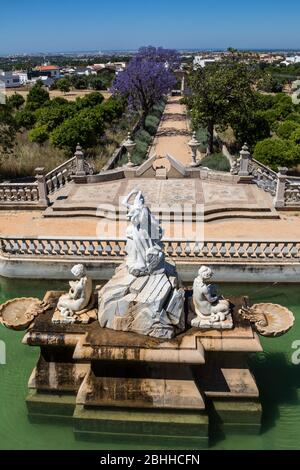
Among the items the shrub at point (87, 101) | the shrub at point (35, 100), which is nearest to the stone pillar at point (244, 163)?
the shrub at point (87, 101)

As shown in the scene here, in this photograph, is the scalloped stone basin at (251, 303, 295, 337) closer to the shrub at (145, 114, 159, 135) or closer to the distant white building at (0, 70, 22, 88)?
the shrub at (145, 114, 159, 135)

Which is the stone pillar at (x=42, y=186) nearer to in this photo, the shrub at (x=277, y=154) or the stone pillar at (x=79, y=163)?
the stone pillar at (x=79, y=163)

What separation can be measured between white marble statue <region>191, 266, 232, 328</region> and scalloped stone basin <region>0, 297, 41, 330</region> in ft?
10.9

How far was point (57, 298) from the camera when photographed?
8.86 m

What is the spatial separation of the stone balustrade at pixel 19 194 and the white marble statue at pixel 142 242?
35.4 ft

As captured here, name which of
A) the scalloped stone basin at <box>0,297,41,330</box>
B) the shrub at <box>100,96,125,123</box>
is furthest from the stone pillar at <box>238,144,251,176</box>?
the shrub at <box>100,96,125,123</box>

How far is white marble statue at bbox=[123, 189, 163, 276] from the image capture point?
7.44 metres

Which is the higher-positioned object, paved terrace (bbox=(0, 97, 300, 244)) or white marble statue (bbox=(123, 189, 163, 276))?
white marble statue (bbox=(123, 189, 163, 276))

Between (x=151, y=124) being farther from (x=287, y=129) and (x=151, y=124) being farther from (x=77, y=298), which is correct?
(x=77, y=298)

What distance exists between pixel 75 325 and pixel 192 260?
523 centimetres

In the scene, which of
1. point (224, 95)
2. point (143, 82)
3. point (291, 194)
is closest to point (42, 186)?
point (291, 194)

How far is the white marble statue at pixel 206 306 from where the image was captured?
7695 millimetres

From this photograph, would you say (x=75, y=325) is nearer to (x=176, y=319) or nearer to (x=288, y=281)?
(x=176, y=319)

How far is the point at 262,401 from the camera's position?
8352mm
